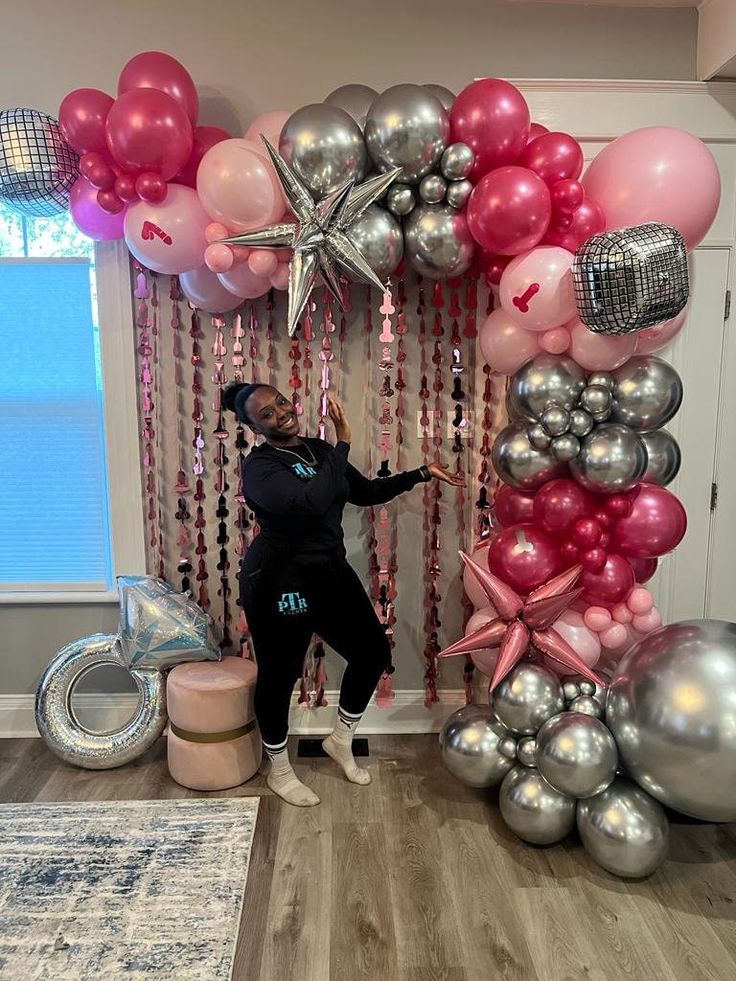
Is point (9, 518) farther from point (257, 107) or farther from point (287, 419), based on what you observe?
point (257, 107)

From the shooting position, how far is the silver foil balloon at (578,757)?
1.92 meters

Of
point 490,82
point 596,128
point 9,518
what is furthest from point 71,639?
point 596,128

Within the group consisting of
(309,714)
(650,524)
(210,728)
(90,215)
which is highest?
(90,215)

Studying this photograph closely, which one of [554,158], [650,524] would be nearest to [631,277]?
[554,158]

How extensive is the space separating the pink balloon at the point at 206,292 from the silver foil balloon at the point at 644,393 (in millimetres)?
1286

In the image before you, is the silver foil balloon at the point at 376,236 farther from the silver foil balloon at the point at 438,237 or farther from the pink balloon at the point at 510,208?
the pink balloon at the point at 510,208

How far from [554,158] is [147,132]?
3.82ft

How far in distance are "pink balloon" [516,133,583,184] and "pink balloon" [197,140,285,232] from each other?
75cm

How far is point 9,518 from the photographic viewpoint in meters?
2.77

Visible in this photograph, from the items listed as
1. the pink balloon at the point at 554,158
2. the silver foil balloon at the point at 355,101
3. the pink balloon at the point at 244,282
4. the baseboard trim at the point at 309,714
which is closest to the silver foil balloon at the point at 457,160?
the pink balloon at the point at 554,158

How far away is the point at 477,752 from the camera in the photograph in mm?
2160

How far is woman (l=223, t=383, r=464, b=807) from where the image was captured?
223cm

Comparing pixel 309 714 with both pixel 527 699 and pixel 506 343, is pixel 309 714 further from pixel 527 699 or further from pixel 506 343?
pixel 506 343

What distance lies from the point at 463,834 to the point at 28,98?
2.79 metres
